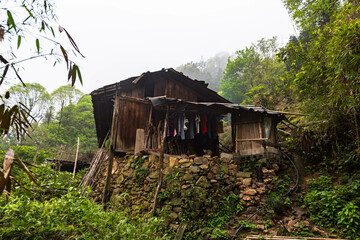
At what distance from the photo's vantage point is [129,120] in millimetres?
10930

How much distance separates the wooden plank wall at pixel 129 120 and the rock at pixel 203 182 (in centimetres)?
447

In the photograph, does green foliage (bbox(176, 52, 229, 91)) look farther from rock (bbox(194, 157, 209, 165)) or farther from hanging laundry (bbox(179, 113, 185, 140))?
rock (bbox(194, 157, 209, 165))

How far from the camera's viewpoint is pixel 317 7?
10.1 metres

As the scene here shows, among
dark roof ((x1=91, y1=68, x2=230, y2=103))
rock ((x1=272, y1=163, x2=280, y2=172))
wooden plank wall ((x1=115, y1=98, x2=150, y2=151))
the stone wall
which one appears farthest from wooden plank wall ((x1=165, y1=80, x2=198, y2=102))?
rock ((x1=272, y1=163, x2=280, y2=172))

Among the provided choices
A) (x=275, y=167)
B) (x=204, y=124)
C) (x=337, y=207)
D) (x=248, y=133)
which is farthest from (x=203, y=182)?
(x=337, y=207)

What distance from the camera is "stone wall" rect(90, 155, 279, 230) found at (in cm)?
737

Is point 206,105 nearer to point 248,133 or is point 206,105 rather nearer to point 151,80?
point 248,133

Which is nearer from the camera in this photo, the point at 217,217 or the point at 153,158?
the point at 217,217

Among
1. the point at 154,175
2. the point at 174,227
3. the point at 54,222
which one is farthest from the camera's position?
the point at 154,175

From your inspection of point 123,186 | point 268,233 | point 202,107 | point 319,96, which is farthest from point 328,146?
point 123,186

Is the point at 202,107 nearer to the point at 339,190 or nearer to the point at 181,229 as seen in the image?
the point at 181,229

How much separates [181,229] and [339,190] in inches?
201

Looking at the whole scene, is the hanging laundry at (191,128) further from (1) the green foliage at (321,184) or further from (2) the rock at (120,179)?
(1) the green foliage at (321,184)

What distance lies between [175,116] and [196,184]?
352cm
